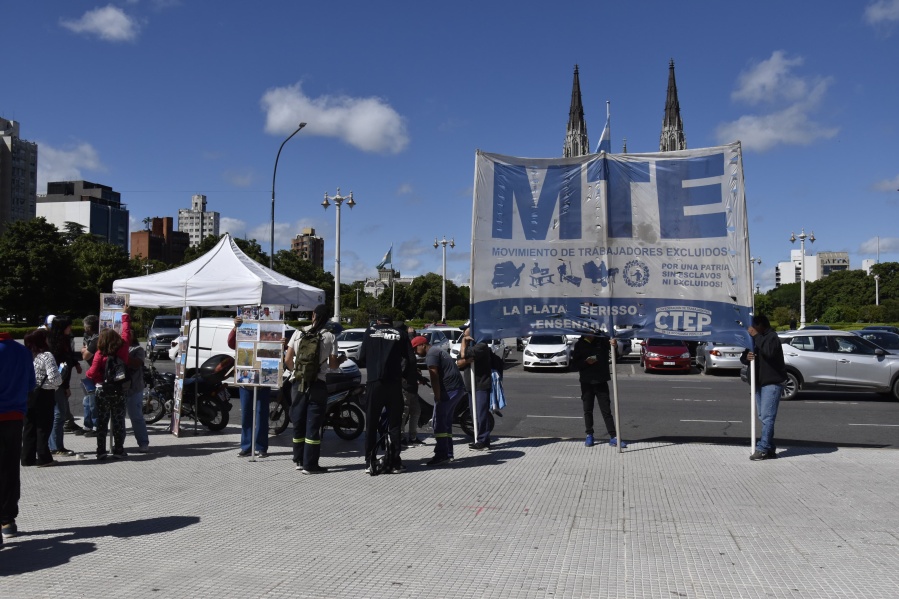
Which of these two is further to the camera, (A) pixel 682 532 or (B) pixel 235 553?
(A) pixel 682 532

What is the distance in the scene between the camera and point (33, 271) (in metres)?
48.2

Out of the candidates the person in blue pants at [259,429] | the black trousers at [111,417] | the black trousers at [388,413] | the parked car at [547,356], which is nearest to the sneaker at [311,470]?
the black trousers at [388,413]

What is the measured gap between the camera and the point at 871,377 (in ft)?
53.9

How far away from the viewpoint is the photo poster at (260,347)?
9625 millimetres

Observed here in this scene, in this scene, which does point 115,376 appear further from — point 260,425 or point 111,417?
point 260,425

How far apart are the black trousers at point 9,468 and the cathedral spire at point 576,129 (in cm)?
10940

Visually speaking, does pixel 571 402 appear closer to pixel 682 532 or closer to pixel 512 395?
pixel 512 395

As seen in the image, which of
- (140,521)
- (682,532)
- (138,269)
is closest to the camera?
(682,532)

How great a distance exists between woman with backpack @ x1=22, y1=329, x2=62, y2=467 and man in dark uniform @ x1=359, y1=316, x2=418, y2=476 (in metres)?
3.54

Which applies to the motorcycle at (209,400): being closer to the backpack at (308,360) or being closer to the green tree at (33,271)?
the backpack at (308,360)

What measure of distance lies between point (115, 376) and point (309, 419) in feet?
9.28

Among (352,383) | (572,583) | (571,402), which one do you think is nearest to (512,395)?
(571,402)

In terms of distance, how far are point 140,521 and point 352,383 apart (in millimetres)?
4909

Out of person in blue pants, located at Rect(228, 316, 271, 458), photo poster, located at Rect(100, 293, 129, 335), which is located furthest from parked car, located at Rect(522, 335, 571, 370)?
photo poster, located at Rect(100, 293, 129, 335)
